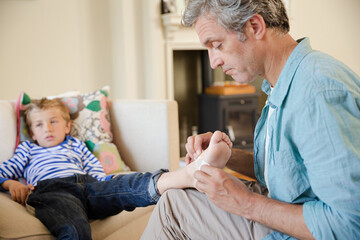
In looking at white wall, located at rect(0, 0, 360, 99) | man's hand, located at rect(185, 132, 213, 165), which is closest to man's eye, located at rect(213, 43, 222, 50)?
man's hand, located at rect(185, 132, 213, 165)

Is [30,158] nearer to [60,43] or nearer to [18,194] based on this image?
[18,194]

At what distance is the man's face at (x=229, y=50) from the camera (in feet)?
3.59

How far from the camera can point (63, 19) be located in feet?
10.9

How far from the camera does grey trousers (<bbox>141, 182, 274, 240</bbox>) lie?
1.05m

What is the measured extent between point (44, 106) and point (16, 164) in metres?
0.29

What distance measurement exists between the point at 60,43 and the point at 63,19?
7.6 inches

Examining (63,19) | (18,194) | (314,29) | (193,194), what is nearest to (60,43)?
(63,19)

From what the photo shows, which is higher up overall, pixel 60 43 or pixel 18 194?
pixel 60 43

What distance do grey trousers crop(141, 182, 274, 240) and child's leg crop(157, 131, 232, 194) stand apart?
0.08 meters

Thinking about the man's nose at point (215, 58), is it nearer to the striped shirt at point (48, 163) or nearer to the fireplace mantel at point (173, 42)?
the striped shirt at point (48, 163)

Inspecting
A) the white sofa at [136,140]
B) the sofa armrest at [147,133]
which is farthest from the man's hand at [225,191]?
the sofa armrest at [147,133]

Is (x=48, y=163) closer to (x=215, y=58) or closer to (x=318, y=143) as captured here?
(x=215, y=58)

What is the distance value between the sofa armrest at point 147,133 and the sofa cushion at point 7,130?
0.51m

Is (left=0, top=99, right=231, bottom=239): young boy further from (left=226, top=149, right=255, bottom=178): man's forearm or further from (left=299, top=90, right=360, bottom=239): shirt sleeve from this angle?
(left=299, top=90, right=360, bottom=239): shirt sleeve
